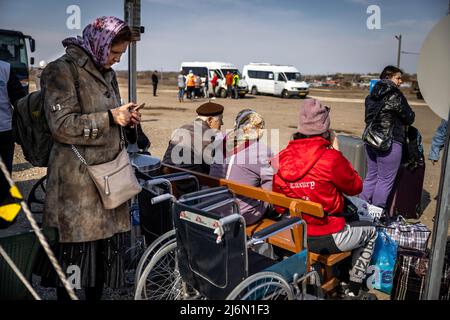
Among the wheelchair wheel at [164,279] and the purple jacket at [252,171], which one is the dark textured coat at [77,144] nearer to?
the wheelchair wheel at [164,279]

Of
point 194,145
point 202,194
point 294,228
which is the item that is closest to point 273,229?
point 294,228

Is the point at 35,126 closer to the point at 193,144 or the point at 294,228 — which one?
the point at 294,228

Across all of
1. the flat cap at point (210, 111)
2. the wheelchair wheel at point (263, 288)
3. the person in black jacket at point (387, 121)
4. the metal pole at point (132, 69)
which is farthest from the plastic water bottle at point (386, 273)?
the metal pole at point (132, 69)

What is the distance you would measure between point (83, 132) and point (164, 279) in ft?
3.79

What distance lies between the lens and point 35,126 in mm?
2324

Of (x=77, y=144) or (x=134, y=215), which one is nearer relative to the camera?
(x=77, y=144)

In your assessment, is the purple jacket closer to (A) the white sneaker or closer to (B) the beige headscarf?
(B) the beige headscarf

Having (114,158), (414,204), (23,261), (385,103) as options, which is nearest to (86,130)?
(114,158)

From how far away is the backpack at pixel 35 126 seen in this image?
230 cm

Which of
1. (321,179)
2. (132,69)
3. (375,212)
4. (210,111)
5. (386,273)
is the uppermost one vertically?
(132,69)

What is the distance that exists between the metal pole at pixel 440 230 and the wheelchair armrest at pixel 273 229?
78cm

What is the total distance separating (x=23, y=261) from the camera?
2145 millimetres

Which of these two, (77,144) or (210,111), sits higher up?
(210,111)
